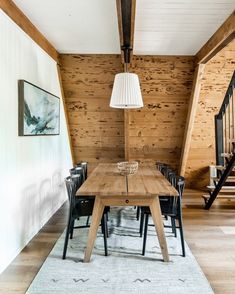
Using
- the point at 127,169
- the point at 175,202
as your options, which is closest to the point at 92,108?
the point at 127,169

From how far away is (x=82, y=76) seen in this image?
16.3 feet

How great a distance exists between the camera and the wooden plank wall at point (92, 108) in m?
4.90

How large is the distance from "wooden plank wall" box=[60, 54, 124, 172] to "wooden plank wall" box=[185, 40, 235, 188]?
1.48m

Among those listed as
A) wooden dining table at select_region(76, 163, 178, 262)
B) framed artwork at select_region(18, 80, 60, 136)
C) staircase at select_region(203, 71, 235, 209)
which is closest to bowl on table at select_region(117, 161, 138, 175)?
wooden dining table at select_region(76, 163, 178, 262)

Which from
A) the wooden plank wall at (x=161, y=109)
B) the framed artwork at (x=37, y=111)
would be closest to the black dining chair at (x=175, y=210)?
the framed artwork at (x=37, y=111)

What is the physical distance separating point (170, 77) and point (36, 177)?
280 cm

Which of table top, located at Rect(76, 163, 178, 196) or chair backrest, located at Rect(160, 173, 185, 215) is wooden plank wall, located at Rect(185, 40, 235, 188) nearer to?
table top, located at Rect(76, 163, 178, 196)

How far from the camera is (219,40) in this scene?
3701 millimetres

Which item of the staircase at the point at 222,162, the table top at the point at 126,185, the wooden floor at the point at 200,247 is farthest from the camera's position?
the staircase at the point at 222,162

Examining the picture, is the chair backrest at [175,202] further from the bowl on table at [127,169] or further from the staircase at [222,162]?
the staircase at [222,162]

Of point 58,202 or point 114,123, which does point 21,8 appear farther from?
point 58,202

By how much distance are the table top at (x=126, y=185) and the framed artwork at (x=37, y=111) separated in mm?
927

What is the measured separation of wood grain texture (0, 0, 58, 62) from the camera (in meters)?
2.83

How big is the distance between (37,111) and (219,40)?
2477mm
